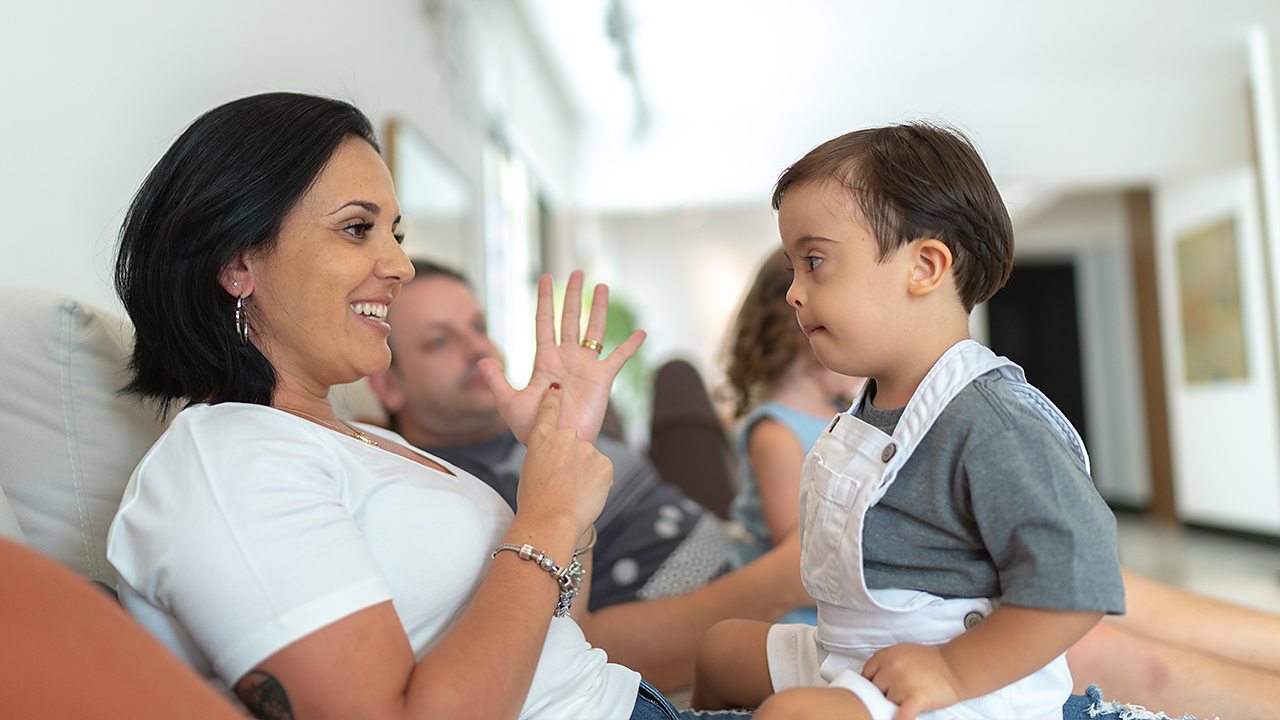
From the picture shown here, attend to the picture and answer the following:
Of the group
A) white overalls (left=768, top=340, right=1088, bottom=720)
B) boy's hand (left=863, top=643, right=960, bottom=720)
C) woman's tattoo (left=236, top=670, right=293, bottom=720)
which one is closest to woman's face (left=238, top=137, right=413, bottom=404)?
woman's tattoo (left=236, top=670, right=293, bottom=720)

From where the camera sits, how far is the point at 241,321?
1.25 m

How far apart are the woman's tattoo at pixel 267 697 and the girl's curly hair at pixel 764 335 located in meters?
1.48

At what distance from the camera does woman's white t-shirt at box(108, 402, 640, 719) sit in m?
0.90

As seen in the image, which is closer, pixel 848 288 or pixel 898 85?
pixel 848 288

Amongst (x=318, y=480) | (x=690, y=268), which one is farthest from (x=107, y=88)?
(x=690, y=268)

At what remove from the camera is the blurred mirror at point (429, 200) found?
12.3ft

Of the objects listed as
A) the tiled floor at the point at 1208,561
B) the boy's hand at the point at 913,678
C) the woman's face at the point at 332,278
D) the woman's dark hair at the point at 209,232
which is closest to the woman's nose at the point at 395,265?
the woman's face at the point at 332,278

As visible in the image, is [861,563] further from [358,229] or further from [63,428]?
[63,428]

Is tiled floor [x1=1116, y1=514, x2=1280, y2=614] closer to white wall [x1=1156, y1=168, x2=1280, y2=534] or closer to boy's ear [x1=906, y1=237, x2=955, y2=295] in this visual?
white wall [x1=1156, y1=168, x2=1280, y2=534]

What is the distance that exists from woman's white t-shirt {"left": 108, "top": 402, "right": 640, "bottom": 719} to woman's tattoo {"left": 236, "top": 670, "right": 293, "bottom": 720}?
1 centimetres

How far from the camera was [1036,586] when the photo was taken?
950 mm

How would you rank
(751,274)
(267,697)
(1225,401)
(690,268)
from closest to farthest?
(267,697), (1225,401), (751,274), (690,268)

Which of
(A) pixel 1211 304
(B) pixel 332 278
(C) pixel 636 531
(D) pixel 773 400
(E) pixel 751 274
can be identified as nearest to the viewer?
(B) pixel 332 278

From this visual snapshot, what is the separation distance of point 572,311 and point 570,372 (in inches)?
4.7
